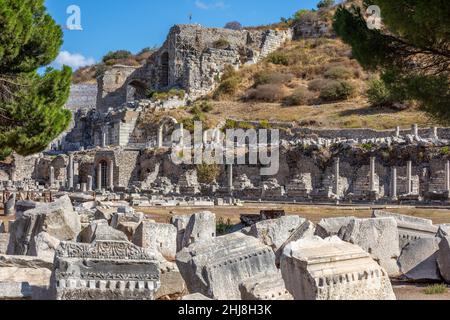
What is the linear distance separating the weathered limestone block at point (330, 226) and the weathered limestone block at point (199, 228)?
219 cm

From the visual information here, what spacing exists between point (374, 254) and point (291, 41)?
195 feet

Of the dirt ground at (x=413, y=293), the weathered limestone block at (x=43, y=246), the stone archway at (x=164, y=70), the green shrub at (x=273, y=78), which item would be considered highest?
the stone archway at (x=164, y=70)

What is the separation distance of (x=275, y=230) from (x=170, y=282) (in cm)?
315

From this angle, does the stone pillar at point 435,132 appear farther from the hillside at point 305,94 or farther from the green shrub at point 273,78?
the green shrub at point 273,78

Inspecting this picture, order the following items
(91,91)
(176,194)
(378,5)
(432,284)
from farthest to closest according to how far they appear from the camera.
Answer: (91,91)
(176,194)
(378,5)
(432,284)

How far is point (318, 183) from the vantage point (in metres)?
35.4

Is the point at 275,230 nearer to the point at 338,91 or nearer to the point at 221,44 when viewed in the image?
the point at 338,91

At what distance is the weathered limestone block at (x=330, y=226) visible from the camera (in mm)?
9516

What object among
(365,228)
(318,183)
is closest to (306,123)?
(318,183)

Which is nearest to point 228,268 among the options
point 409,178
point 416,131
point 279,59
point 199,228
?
point 199,228

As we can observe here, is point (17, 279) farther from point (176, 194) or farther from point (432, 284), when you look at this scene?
point (176, 194)

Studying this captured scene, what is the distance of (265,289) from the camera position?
→ 6023 mm

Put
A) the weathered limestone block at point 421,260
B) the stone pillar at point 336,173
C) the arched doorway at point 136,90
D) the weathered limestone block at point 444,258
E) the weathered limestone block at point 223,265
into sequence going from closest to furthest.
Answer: the weathered limestone block at point 223,265, the weathered limestone block at point 444,258, the weathered limestone block at point 421,260, the stone pillar at point 336,173, the arched doorway at point 136,90

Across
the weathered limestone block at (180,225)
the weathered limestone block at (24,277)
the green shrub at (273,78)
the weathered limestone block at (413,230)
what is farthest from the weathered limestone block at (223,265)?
the green shrub at (273,78)
